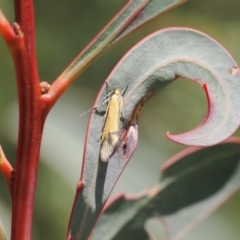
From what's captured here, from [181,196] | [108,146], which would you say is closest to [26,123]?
[108,146]

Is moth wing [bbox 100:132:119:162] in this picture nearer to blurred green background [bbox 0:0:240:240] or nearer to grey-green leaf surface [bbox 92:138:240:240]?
grey-green leaf surface [bbox 92:138:240:240]

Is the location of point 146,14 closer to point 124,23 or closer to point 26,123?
point 124,23

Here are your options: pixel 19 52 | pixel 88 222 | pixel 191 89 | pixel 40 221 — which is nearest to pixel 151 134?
pixel 191 89

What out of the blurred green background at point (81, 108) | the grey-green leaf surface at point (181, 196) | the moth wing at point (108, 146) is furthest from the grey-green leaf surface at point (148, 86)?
the blurred green background at point (81, 108)

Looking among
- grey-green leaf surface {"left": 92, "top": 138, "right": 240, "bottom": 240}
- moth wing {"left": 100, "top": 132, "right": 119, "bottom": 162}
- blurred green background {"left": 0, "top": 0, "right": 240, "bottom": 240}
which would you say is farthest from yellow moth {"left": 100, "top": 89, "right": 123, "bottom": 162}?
blurred green background {"left": 0, "top": 0, "right": 240, "bottom": 240}

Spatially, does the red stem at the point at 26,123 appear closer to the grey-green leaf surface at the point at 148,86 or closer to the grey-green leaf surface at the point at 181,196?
the grey-green leaf surface at the point at 148,86
